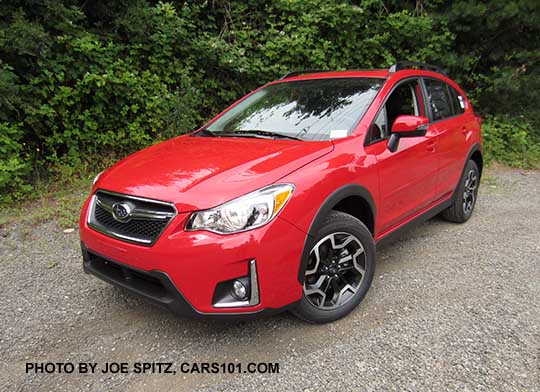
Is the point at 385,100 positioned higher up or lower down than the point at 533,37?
lower down

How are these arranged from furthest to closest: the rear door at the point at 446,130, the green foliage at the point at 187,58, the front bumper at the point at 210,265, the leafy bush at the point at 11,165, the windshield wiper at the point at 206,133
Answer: the green foliage at the point at 187,58
the leafy bush at the point at 11,165
the rear door at the point at 446,130
the windshield wiper at the point at 206,133
the front bumper at the point at 210,265

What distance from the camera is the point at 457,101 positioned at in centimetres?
418

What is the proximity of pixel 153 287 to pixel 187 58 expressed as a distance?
4.72 metres

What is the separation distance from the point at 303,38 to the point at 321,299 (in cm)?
509

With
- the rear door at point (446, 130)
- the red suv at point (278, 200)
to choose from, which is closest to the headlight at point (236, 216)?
the red suv at point (278, 200)

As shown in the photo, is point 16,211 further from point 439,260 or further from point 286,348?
point 439,260

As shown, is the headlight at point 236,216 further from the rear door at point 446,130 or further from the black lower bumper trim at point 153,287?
the rear door at point 446,130

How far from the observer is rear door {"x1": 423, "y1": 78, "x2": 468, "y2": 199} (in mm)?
3564

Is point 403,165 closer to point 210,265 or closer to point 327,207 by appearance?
point 327,207

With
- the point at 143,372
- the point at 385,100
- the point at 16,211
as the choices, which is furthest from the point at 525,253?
the point at 16,211

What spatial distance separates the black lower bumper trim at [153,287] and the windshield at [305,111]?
1293mm

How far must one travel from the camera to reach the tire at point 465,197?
4.06m

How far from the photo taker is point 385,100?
9.78 ft

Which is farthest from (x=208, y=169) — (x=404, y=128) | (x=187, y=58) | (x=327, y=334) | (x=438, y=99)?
(x=187, y=58)
